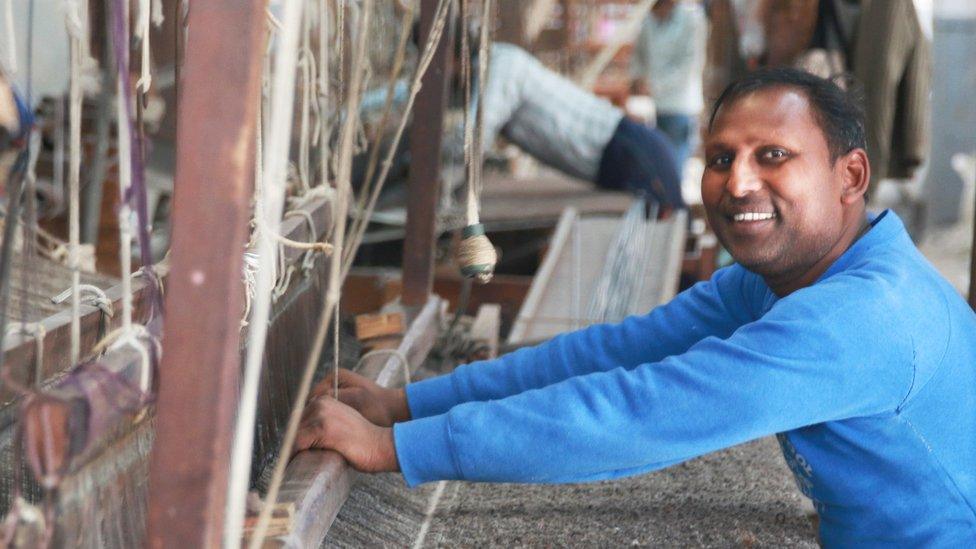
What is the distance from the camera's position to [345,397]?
168 cm

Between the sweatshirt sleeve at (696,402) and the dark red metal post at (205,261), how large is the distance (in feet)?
1.88

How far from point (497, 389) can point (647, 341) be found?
279 mm

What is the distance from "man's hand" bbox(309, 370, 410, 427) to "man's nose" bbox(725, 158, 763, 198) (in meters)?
0.61

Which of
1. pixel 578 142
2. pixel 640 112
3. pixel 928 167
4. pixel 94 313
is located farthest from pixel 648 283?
pixel 928 167

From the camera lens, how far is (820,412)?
1.38 meters

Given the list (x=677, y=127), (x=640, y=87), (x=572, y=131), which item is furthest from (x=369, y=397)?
(x=640, y=87)

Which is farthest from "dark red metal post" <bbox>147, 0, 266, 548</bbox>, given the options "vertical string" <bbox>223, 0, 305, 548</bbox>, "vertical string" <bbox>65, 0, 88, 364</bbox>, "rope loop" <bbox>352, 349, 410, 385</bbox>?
"rope loop" <bbox>352, 349, 410, 385</bbox>

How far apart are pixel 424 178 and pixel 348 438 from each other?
3.97 feet

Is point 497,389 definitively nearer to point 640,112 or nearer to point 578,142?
point 578,142

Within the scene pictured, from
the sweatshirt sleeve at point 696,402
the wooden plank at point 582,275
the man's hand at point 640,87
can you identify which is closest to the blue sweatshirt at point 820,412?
the sweatshirt sleeve at point 696,402

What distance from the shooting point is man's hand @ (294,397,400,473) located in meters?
1.43

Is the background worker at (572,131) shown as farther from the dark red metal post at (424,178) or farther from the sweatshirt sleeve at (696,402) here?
the sweatshirt sleeve at (696,402)

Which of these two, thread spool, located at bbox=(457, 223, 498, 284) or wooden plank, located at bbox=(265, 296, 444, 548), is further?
thread spool, located at bbox=(457, 223, 498, 284)

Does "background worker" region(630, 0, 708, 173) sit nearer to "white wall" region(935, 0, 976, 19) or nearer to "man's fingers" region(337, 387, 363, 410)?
"white wall" region(935, 0, 976, 19)
